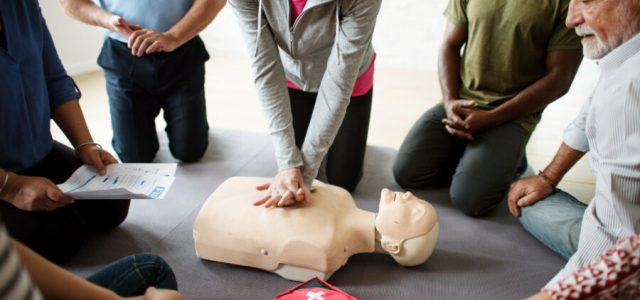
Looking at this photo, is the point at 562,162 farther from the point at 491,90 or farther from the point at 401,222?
the point at 401,222

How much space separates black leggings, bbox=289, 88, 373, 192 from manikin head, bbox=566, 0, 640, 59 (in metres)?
0.72

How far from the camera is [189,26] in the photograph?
1589mm

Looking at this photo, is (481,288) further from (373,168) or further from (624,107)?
(373,168)

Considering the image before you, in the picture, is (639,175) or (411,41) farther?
(411,41)

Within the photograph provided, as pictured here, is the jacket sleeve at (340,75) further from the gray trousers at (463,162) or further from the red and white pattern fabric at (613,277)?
the red and white pattern fabric at (613,277)

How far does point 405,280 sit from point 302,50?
0.78 meters

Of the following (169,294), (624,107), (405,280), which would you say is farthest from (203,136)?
(624,107)

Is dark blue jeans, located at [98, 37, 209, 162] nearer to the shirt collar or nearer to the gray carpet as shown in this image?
the gray carpet

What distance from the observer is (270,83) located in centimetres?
130

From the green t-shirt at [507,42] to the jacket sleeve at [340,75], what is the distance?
1.57 feet

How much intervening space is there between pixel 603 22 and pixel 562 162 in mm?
510

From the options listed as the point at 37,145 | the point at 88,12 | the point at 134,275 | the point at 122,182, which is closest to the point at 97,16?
the point at 88,12

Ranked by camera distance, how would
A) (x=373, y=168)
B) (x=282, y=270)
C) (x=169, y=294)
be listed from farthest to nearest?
(x=373, y=168) → (x=282, y=270) → (x=169, y=294)

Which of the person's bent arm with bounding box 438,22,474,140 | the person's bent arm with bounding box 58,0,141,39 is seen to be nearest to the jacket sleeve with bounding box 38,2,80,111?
the person's bent arm with bounding box 58,0,141,39
